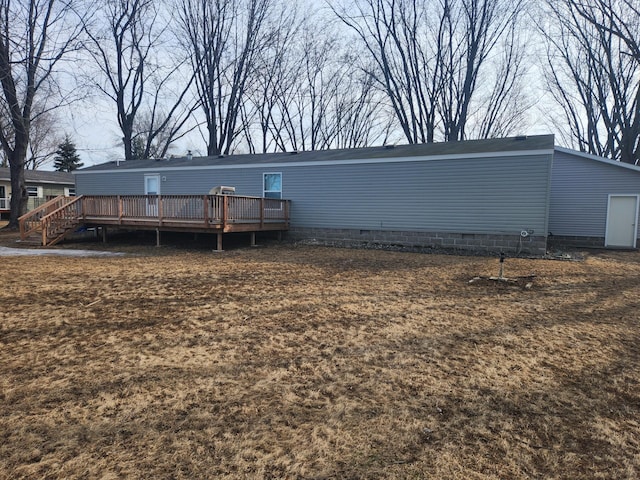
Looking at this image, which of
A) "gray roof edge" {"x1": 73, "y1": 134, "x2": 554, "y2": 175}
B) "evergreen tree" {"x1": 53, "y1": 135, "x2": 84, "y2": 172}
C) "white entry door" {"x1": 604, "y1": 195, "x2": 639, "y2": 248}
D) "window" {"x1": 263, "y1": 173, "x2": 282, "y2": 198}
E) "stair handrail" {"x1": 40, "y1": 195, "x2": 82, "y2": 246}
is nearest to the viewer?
"gray roof edge" {"x1": 73, "y1": 134, "x2": 554, "y2": 175}

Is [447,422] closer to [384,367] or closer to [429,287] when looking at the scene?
[384,367]

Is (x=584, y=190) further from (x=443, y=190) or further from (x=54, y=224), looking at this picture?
(x=54, y=224)

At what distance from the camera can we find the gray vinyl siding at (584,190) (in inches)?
529

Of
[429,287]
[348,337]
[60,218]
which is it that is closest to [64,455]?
[348,337]

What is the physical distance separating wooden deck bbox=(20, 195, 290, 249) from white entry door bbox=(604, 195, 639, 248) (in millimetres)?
12085

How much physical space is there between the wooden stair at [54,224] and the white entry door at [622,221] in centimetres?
1828

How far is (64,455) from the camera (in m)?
2.06

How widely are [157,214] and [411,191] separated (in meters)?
8.00

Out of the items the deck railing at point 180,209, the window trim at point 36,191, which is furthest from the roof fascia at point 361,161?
the window trim at point 36,191

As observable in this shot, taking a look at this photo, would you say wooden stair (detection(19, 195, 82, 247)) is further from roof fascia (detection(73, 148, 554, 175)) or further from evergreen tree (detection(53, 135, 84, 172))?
evergreen tree (detection(53, 135, 84, 172))

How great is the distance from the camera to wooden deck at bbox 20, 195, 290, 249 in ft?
35.4

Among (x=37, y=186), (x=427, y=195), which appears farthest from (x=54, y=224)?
(x=37, y=186)

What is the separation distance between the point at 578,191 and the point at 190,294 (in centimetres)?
1441

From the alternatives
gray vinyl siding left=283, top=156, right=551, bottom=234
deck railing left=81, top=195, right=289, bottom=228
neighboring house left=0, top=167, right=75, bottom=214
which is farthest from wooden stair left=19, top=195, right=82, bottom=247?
neighboring house left=0, top=167, right=75, bottom=214
